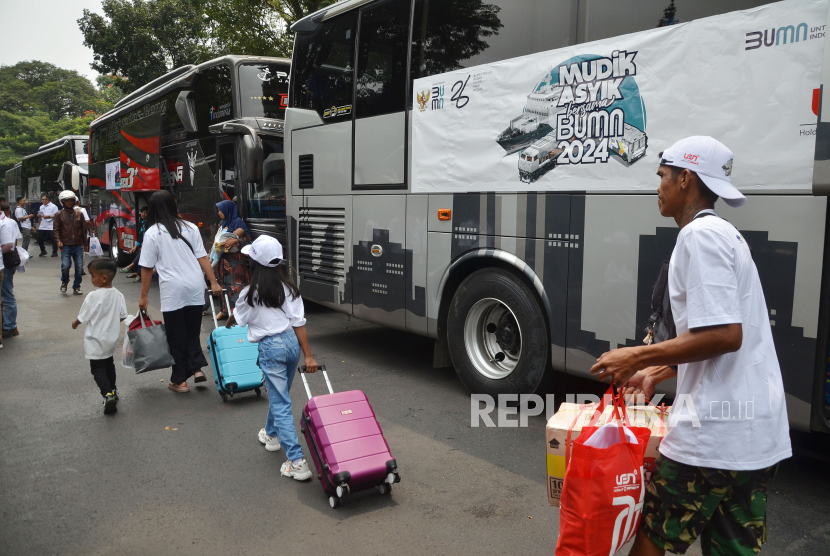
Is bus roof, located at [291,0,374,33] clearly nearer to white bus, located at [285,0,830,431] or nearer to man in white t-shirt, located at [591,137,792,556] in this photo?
white bus, located at [285,0,830,431]

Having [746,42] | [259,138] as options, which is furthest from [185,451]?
[259,138]

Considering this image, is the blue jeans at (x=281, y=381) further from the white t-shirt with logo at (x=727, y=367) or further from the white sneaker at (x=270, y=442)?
the white t-shirt with logo at (x=727, y=367)

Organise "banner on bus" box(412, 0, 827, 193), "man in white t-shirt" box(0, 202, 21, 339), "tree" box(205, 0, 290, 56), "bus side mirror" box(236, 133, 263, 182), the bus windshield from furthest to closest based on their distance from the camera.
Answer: "tree" box(205, 0, 290, 56) < the bus windshield < "bus side mirror" box(236, 133, 263, 182) < "man in white t-shirt" box(0, 202, 21, 339) < "banner on bus" box(412, 0, 827, 193)

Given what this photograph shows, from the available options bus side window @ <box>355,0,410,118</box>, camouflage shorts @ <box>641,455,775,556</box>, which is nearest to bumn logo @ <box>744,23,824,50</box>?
camouflage shorts @ <box>641,455,775,556</box>

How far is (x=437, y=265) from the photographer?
611cm

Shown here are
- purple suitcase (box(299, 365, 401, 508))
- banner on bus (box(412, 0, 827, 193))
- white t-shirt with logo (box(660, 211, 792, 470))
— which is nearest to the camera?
white t-shirt with logo (box(660, 211, 792, 470))

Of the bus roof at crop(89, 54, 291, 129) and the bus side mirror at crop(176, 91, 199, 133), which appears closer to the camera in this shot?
the bus roof at crop(89, 54, 291, 129)

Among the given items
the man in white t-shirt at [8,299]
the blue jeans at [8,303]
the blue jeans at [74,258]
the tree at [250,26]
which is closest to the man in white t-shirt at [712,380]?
the man in white t-shirt at [8,299]

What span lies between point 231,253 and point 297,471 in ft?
19.3

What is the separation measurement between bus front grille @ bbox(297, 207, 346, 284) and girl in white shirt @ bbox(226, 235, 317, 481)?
114 inches

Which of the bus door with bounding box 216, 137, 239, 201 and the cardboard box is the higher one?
the bus door with bounding box 216, 137, 239, 201

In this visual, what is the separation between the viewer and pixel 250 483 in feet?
13.9

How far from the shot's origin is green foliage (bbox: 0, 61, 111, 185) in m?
48.9

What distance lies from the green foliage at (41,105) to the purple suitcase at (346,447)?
4887 cm
